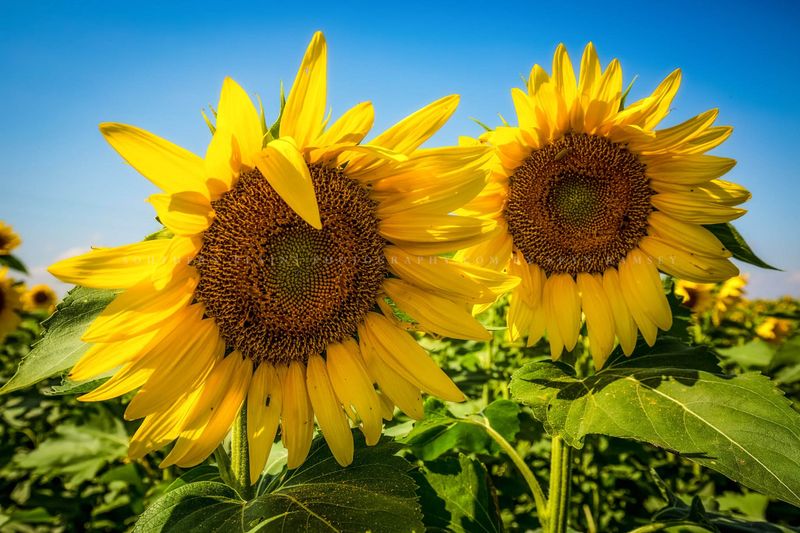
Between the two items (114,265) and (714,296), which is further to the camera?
(714,296)

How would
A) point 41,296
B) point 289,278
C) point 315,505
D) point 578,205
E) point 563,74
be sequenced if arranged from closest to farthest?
point 315,505 < point 289,278 < point 563,74 < point 578,205 < point 41,296

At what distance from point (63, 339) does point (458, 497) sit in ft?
4.63

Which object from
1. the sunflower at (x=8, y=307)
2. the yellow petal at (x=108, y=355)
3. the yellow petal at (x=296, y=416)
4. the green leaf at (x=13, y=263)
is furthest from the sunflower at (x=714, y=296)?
the sunflower at (x=8, y=307)

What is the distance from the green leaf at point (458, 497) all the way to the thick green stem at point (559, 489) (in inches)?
7.9

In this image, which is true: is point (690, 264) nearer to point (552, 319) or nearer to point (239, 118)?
point (552, 319)

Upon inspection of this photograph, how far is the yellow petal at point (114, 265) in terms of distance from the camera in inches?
50.7

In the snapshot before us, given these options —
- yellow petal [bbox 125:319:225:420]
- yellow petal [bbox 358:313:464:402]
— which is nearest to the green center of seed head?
yellow petal [bbox 358:313:464:402]

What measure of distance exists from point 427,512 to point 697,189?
5.28 ft

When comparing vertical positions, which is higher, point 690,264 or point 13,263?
point 13,263

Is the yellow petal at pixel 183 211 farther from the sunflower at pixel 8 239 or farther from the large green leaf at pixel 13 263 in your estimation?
the sunflower at pixel 8 239

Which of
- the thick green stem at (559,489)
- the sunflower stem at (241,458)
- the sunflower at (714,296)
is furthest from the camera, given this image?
the sunflower at (714,296)

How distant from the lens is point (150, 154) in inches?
52.4

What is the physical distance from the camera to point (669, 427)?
156 cm

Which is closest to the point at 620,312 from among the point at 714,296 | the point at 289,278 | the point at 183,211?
the point at 289,278
